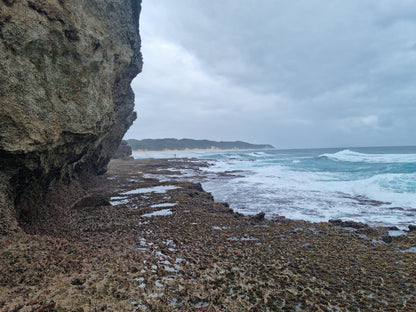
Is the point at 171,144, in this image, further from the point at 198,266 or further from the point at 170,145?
the point at 198,266

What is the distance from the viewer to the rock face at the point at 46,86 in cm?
494

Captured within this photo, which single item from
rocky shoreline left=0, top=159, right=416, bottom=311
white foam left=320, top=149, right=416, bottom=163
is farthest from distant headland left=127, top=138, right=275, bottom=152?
rocky shoreline left=0, top=159, right=416, bottom=311

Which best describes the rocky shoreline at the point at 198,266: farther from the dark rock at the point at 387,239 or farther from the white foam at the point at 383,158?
the white foam at the point at 383,158

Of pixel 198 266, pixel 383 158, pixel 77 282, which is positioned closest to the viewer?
pixel 77 282

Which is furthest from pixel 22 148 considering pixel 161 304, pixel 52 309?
pixel 161 304

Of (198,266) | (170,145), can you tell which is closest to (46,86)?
(198,266)

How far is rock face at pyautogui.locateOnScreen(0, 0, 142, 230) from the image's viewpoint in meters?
4.94

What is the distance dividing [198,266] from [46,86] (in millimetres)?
6230

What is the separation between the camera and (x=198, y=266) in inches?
194

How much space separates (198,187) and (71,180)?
768cm

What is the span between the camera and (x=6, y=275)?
3594 mm

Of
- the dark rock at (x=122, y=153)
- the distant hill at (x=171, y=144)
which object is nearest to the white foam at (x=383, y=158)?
the dark rock at (x=122, y=153)

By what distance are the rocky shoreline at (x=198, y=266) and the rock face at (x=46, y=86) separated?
1.52 m

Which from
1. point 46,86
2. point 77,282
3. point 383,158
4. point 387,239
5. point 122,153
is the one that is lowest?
point 387,239
